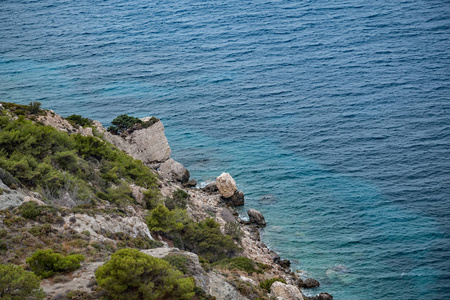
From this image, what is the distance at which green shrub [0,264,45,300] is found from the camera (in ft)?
63.1

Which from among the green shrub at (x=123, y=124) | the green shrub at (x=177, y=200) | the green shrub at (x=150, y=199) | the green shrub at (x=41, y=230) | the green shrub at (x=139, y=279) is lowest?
the green shrub at (x=177, y=200)

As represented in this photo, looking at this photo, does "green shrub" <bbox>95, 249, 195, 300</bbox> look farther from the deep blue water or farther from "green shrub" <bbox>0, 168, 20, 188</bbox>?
the deep blue water

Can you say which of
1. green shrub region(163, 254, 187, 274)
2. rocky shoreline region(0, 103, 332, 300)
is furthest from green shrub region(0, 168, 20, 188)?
green shrub region(163, 254, 187, 274)

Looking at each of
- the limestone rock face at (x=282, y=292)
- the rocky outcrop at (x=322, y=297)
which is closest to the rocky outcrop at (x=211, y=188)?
the rocky outcrop at (x=322, y=297)

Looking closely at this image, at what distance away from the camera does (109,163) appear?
47688 mm

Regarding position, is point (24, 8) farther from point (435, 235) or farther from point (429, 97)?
point (435, 235)

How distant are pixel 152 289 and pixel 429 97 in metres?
81.8

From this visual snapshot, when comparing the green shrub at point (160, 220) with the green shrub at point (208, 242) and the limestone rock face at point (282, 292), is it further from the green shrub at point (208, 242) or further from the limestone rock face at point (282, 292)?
the limestone rock face at point (282, 292)

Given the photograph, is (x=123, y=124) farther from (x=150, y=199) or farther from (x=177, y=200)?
(x=150, y=199)

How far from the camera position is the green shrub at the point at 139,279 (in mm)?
22047

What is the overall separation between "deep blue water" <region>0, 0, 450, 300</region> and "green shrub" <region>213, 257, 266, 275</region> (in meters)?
8.83

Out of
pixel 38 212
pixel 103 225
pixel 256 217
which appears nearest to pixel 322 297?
pixel 256 217

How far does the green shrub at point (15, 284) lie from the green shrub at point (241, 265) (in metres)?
21.6

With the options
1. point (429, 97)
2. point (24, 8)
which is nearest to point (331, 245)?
point (429, 97)
